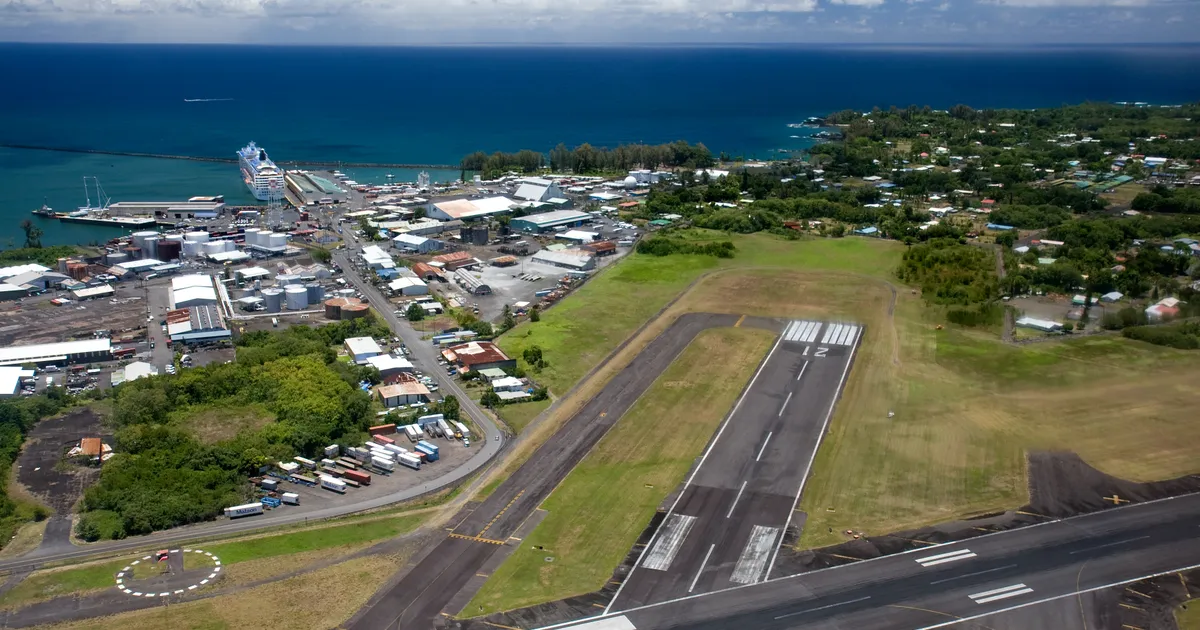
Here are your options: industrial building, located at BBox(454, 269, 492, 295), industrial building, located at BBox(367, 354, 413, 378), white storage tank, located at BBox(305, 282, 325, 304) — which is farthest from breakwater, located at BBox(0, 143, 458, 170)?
industrial building, located at BBox(367, 354, 413, 378)

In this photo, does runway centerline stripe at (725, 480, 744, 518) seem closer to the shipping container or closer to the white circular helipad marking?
the shipping container

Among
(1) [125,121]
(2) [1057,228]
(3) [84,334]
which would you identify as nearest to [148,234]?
(3) [84,334]

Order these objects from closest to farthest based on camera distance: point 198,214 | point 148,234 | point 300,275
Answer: point 300,275
point 148,234
point 198,214

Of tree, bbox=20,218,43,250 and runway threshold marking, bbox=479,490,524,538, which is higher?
tree, bbox=20,218,43,250

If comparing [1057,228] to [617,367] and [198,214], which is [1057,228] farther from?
[198,214]

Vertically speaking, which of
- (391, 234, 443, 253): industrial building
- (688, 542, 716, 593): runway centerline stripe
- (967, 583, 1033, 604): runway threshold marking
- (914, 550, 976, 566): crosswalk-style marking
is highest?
(391, 234, 443, 253): industrial building
